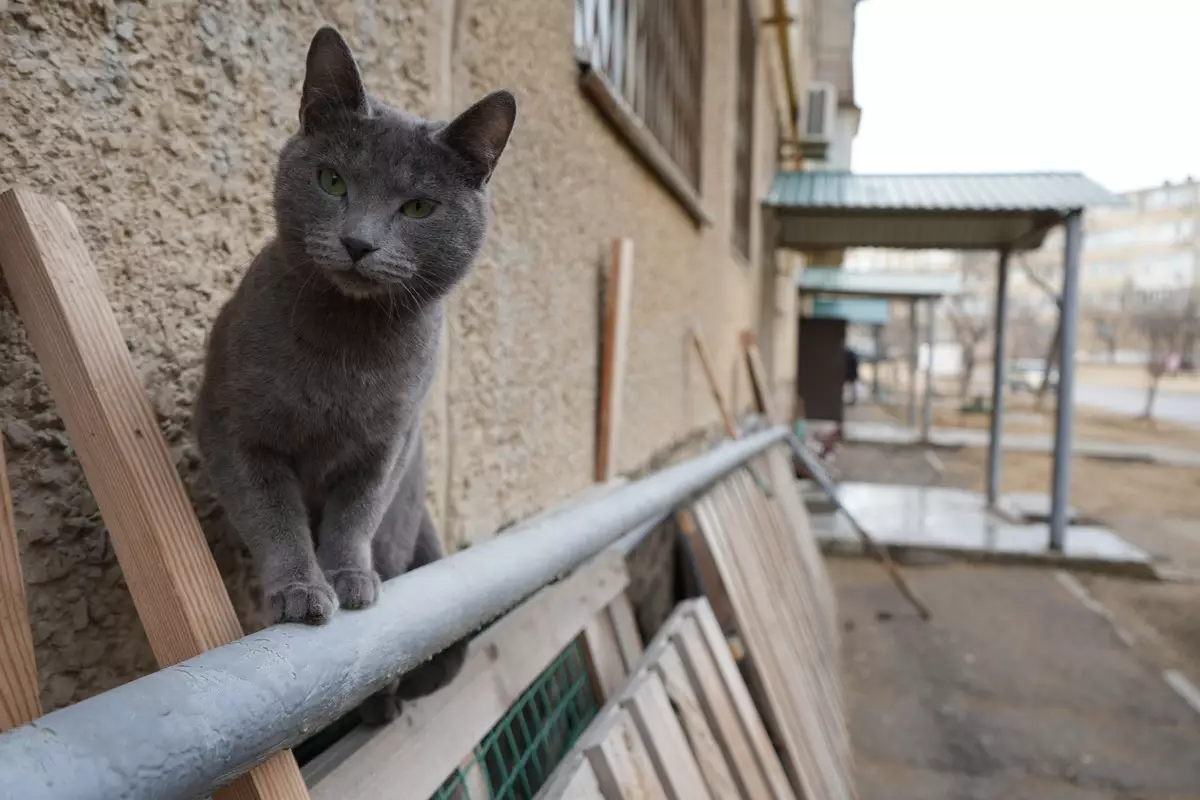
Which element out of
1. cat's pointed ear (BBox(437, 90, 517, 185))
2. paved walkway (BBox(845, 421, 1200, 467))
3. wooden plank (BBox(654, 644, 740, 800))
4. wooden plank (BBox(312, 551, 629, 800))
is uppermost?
cat's pointed ear (BBox(437, 90, 517, 185))

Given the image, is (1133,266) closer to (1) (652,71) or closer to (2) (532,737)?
(1) (652,71)

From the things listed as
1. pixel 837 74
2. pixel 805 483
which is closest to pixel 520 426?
pixel 805 483

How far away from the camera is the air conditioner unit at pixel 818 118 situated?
960cm

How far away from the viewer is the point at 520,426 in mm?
1696

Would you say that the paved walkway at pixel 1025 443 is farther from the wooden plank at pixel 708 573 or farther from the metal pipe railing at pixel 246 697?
the metal pipe railing at pixel 246 697

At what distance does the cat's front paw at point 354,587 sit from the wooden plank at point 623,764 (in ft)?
1.78

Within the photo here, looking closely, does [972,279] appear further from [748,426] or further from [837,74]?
[748,426]

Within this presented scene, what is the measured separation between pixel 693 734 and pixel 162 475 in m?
1.10

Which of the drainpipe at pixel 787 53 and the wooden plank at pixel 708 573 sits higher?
the drainpipe at pixel 787 53

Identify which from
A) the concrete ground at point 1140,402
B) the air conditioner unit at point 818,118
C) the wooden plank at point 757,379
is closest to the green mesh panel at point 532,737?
the wooden plank at point 757,379

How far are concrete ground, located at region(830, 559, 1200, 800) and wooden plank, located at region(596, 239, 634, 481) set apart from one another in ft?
5.49

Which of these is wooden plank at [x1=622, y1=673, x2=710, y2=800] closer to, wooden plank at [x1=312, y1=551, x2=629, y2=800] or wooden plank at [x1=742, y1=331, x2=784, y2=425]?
wooden plank at [x1=312, y1=551, x2=629, y2=800]

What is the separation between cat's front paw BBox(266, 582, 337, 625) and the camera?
0.66 m

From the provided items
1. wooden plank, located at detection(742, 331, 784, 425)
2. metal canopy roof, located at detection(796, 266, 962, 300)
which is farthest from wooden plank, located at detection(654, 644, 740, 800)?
metal canopy roof, located at detection(796, 266, 962, 300)
